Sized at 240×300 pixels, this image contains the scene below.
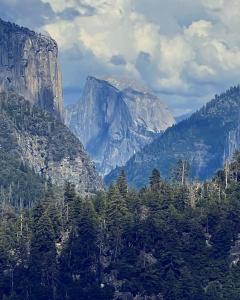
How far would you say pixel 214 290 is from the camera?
199 m

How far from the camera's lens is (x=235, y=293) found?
198m

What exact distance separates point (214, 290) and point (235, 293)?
4.24 m
